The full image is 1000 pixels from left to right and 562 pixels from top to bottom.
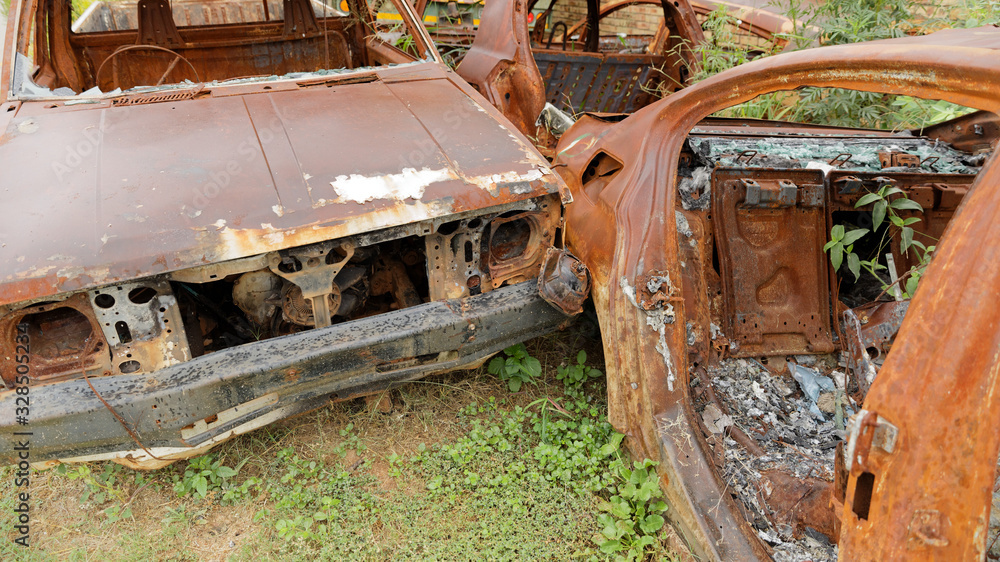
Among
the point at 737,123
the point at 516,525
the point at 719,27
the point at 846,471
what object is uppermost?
Result: the point at 719,27

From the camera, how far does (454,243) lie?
7.24ft

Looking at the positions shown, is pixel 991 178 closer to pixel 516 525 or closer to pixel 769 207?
pixel 769 207

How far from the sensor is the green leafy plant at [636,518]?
2.02 m

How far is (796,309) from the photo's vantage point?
2.53 metres

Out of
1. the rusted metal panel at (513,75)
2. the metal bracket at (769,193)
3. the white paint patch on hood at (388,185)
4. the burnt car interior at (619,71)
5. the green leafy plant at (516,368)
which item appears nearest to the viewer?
the white paint patch on hood at (388,185)

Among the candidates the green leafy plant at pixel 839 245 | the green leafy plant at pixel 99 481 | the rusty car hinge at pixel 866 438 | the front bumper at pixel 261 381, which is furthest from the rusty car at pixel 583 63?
the green leafy plant at pixel 99 481

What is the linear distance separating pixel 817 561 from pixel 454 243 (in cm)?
152

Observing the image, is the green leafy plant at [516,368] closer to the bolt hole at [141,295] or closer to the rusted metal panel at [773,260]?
the rusted metal panel at [773,260]

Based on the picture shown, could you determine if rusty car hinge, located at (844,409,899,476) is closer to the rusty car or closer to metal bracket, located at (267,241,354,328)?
metal bracket, located at (267,241,354,328)

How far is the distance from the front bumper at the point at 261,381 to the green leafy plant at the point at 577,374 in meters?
0.54

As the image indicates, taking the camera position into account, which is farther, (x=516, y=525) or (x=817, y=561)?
(x=516, y=525)

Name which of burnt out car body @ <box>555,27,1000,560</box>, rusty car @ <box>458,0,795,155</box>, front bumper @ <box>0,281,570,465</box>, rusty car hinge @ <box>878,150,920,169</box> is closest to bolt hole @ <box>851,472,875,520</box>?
burnt out car body @ <box>555,27,1000,560</box>

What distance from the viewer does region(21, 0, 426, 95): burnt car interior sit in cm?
347

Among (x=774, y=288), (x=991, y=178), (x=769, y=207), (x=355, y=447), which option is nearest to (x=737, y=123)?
(x=769, y=207)
